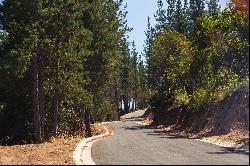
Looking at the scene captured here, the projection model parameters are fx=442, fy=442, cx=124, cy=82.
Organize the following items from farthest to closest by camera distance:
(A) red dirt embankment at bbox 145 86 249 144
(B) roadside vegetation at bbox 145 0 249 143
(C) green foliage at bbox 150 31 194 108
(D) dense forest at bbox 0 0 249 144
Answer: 1. (C) green foliage at bbox 150 31 194 108
2. (D) dense forest at bbox 0 0 249 144
3. (B) roadside vegetation at bbox 145 0 249 143
4. (A) red dirt embankment at bbox 145 86 249 144

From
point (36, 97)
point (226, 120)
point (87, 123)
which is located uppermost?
point (36, 97)

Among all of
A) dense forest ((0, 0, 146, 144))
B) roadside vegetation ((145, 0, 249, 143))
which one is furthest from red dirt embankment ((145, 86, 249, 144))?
dense forest ((0, 0, 146, 144))

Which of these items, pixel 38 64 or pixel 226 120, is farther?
pixel 38 64

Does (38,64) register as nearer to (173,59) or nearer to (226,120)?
(226,120)

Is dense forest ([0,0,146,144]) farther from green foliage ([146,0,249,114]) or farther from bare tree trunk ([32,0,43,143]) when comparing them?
green foliage ([146,0,249,114])

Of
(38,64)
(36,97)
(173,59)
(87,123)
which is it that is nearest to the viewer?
(36,97)

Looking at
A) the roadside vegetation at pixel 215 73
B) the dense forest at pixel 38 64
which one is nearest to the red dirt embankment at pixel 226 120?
the roadside vegetation at pixel 215 73

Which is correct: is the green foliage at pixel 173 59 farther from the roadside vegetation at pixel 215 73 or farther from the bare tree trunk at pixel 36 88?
the bare tree trunk at pixel 36 88

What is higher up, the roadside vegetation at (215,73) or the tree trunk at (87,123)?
the roadside vegetation at (215,73)

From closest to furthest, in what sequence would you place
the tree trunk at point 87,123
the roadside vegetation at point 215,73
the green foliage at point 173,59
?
1. the roadside vegetation at point 215,73
2. the tree trunk at point 87,123
3. the green foliage at point 173,59

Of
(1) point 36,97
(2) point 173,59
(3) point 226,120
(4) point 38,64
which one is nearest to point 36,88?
(1) point 36,97

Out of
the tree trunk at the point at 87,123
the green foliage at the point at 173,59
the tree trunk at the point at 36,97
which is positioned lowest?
the tree trunk at the point at 87,123

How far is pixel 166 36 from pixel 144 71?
80.3 metres

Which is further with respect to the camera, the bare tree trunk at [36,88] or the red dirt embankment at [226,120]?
the bare tree trunk at [36,88]
